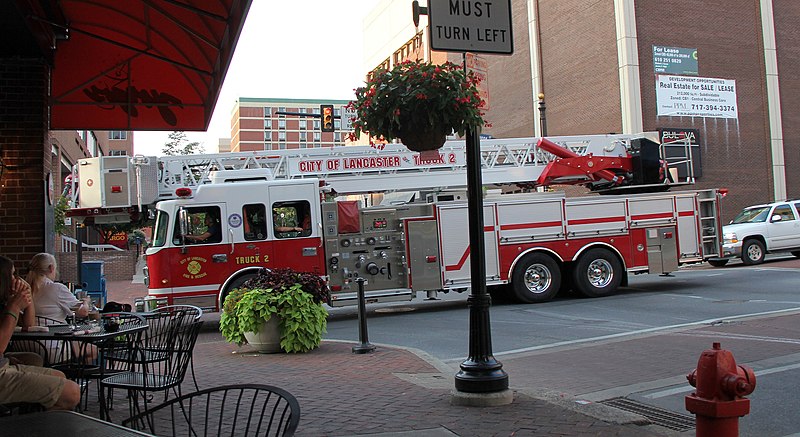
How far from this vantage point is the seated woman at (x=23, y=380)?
13.3 feet

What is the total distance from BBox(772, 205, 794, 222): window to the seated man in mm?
17519

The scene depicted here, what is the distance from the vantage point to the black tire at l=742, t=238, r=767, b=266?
2202 cm

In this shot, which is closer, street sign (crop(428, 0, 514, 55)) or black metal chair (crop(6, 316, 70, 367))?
black metal chair (crop(6, 316, 70, 367))

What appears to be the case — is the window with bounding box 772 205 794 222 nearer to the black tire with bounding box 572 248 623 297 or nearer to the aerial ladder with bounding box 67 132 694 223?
the aerial ladder with bounding box 67 132 694 223

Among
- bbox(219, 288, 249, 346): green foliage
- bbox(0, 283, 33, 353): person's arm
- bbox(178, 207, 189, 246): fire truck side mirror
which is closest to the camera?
bbox(0, 283, 33, 353): person's arm

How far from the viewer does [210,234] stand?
1357cm

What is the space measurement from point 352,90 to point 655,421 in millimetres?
4022

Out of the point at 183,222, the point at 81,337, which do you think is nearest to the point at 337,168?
the point at 183,222

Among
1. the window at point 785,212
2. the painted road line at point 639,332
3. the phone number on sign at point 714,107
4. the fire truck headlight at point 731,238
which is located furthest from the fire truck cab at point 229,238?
the phone number on sign at point 714,107

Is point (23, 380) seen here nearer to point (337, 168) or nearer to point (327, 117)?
point (337, 168)

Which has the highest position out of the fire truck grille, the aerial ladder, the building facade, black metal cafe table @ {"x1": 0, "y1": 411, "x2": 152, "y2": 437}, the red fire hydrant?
the building facade

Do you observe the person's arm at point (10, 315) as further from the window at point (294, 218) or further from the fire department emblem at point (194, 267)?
the window at point (294, 218)

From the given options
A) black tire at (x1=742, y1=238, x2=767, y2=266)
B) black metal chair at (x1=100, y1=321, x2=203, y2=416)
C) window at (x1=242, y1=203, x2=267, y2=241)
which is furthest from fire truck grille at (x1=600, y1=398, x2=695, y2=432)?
black tire at (x1=742, y1=238, x2=767, y2=266)

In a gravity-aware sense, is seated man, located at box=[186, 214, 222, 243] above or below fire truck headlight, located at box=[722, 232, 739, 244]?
above
